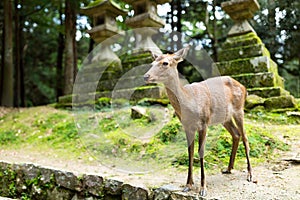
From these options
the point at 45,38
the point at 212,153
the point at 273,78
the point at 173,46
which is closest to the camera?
the point at 212,153

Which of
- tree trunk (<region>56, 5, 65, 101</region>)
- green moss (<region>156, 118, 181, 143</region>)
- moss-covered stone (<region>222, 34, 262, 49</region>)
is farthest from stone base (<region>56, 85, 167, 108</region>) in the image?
tree trunk (<region>56, 5, 65, 101</region>)

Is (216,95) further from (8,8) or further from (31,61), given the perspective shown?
(31,61)

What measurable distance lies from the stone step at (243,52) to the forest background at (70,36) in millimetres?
1478

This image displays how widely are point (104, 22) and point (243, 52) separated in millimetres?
4151

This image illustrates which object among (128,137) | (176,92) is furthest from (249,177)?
(128,137)

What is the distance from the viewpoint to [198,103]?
10.4ft

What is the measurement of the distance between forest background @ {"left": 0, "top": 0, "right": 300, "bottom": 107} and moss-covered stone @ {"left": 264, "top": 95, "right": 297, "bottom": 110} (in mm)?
2914

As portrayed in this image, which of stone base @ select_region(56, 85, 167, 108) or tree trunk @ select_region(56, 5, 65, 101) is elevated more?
tree trunk @ select_region(56, 5, 65, 101)

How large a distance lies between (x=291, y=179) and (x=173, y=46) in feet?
27.8

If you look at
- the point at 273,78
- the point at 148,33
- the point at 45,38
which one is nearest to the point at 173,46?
the point at 148,33

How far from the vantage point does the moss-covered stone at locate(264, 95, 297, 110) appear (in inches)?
225

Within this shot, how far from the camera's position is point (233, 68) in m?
6.82

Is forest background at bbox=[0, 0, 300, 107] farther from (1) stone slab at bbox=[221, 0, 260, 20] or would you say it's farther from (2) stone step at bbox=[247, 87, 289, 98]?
(2) stone step at bbox=[247, 87, 289, 98]

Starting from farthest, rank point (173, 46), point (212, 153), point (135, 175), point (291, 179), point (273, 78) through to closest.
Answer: point (173, 46)
point (273, 78)
point (212, 153)
point (135, 175)
point (291, 179)
